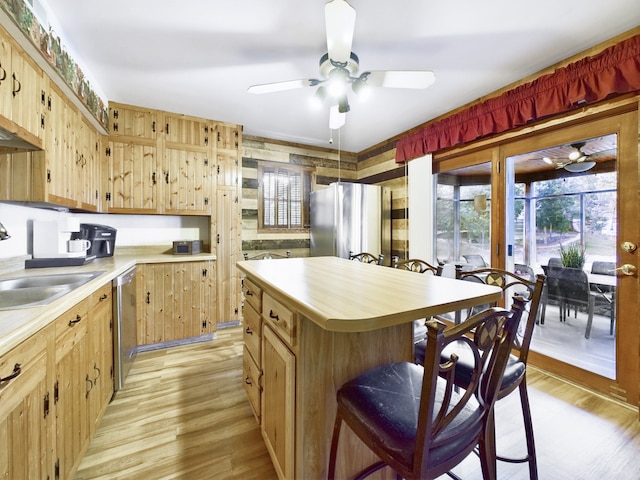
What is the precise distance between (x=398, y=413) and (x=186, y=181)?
3130mm

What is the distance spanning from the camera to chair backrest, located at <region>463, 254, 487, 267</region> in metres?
2.86

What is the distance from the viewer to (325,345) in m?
1.06

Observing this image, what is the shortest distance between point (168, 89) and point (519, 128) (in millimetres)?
3216

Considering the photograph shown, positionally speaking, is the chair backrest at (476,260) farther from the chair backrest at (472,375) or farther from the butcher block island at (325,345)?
the chair backrest at (472,375)

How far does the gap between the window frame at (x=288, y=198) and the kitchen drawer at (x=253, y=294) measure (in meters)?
2.15

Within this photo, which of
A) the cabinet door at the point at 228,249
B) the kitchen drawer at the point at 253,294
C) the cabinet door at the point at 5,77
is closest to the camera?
the cabinet door at the point at 5,77

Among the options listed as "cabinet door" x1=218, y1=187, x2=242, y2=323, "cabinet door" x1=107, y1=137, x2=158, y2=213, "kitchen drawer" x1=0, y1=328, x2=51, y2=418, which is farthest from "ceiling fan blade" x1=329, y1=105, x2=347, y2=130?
"kitchen drawer" x1=0, y1=328, x2=51, y2=418

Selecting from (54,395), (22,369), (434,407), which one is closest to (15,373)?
(22,369)

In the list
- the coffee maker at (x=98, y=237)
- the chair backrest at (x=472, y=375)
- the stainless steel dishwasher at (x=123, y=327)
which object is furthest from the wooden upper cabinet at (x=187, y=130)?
the chair backrest at (x=472, y=375)

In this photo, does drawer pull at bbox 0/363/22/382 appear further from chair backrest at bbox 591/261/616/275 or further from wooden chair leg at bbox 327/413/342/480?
chair backrest at bbox 591/261/616/275

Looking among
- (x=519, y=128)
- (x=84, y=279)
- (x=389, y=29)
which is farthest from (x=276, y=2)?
(x=519, y=128)

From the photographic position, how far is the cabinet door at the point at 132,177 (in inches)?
111

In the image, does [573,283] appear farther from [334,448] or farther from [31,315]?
[31,315]

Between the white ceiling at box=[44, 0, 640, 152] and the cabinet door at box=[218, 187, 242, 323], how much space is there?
3.69ft
